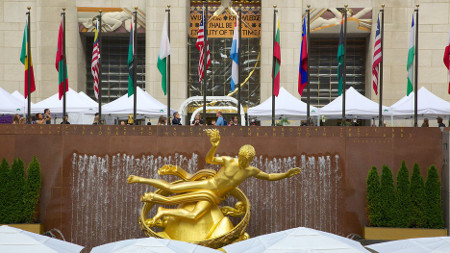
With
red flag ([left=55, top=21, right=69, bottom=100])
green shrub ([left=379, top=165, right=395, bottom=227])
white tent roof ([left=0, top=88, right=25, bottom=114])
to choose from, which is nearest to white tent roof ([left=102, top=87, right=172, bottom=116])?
white tent roof ([left=0, top=88, right=25, bottom=114])

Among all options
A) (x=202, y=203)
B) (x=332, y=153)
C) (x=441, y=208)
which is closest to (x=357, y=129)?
(x=332, y=153)

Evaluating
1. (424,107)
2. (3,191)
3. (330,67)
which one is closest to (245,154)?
(3,191)

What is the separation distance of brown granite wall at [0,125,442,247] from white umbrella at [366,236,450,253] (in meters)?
6.31

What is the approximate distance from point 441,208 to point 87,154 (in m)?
9.72

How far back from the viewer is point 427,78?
3441 cm

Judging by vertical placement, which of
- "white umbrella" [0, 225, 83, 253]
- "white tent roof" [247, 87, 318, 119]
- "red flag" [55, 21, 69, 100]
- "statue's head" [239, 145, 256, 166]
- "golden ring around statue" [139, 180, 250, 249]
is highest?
"red flag" [55, 21, 69, 100]

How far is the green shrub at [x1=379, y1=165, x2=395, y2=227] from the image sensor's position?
20.3 m

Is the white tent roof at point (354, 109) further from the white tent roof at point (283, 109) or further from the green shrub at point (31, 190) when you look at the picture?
the green shrub at point (31, 190)

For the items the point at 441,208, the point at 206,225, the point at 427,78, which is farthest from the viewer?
the point at 427,78

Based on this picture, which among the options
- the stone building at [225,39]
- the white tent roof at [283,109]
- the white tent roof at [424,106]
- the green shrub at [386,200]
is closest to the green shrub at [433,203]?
the green shrub at [386,200]

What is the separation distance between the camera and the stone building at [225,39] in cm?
3441

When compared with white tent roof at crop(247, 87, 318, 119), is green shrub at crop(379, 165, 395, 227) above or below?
below

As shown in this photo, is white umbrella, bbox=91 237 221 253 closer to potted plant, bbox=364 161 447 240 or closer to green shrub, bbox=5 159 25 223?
green shrub, bbox=5 159 25 223

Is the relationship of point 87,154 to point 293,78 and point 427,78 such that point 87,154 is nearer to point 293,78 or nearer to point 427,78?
point 293,78
